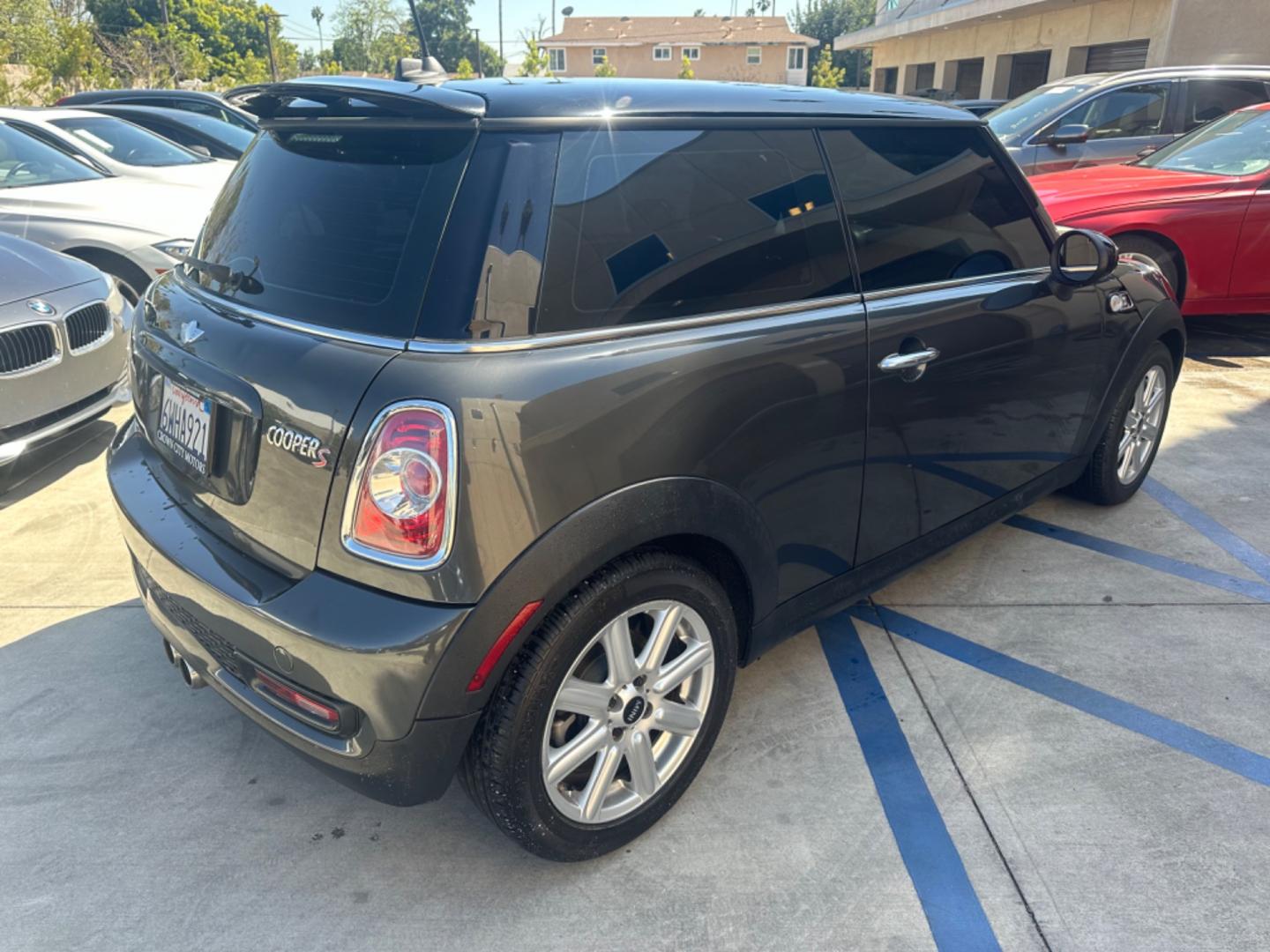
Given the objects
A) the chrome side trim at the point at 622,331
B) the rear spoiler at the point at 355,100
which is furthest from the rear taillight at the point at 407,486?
the rear spoiler at the point at 355,100

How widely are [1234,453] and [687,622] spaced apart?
402 centimetres

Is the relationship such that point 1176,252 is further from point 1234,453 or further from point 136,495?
point 136,495

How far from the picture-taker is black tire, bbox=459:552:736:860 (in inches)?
76.5

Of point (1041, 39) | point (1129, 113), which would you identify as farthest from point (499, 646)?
point (1041, 39)

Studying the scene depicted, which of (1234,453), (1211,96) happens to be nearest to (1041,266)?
(1234,453)

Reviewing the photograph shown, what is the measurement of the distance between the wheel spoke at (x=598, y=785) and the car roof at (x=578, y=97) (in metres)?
1.47

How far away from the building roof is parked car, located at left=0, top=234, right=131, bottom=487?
72.8 meters

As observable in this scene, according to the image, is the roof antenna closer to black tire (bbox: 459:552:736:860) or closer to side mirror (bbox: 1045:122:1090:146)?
black tire (bbox: 459:552:736:860)

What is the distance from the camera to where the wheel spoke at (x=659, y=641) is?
2201 mm

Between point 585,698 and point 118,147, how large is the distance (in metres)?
8.16

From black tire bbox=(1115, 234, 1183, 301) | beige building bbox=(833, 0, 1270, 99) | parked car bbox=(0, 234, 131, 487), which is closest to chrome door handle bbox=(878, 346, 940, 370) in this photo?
parked car bbox=(0, 234, 131, 487)

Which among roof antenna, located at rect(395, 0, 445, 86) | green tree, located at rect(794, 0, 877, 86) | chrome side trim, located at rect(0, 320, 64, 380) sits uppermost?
green tree, located at rect(794, 0, 877, 86)

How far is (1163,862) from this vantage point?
7.37 feet

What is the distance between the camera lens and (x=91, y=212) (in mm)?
5949
